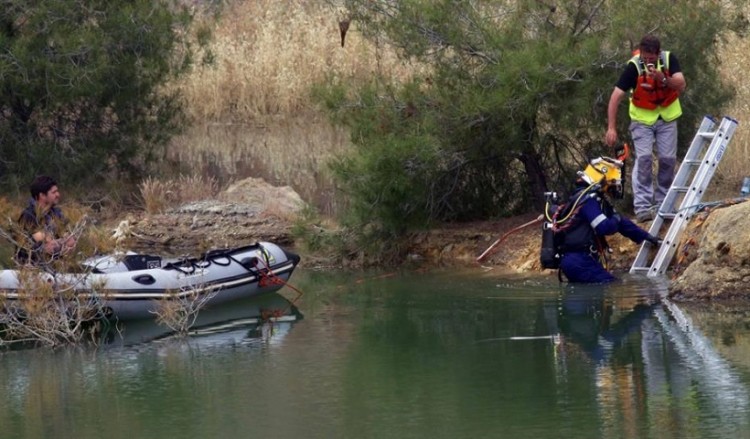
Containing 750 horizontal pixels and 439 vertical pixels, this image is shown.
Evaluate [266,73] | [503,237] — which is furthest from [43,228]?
[266,73]

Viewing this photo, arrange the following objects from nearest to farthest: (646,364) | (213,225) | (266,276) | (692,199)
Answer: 1. (646,364)
2. (692,199)
3. (266,276)
4. (213,225)

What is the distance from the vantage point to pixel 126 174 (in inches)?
822

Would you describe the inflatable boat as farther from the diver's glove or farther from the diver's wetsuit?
the diver's glove

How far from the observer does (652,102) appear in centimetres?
1401

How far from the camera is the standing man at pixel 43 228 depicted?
12398 millimetres

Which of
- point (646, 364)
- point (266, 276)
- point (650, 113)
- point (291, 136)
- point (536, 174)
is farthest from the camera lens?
point (291, 136)

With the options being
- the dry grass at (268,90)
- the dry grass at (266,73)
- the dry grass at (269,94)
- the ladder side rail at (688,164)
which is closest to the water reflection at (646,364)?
the ladder side rail at (688,164)

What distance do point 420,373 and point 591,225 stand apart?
11.0 ft

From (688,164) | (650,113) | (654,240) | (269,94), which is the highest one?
(269,94)

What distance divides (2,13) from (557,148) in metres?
7.78

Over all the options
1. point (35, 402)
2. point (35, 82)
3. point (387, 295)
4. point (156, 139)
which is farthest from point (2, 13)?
point (35, 402)

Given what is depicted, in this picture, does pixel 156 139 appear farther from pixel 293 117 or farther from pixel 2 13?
pixel 293 117

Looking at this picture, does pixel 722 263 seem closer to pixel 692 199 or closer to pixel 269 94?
pixel 692 199

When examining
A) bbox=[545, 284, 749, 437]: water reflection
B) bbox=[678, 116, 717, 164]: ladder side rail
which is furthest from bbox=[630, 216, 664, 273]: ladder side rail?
bbox=[678, 116, 717, 164]: ladder side rail
